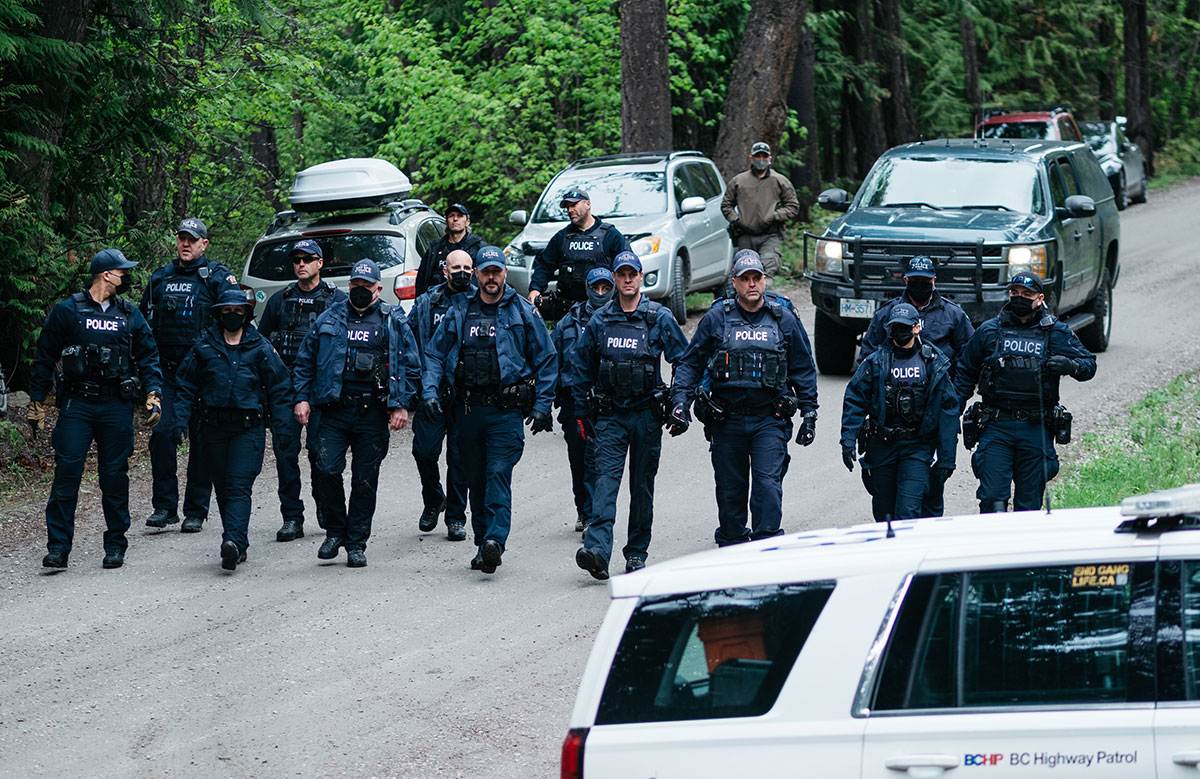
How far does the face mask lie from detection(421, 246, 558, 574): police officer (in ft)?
1.84

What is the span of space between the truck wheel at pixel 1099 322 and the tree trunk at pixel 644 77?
6.86 metres

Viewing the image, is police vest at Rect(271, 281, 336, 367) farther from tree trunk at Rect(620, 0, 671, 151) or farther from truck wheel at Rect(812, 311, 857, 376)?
tree trunk at Rect(620, 0, 671, 151)

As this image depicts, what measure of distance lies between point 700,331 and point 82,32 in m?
8.18

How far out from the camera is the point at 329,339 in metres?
9.38

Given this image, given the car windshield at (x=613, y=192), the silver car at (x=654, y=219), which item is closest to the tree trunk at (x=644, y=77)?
the silver car at (x=654, y=219)

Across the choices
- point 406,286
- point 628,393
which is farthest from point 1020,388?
point 406,286

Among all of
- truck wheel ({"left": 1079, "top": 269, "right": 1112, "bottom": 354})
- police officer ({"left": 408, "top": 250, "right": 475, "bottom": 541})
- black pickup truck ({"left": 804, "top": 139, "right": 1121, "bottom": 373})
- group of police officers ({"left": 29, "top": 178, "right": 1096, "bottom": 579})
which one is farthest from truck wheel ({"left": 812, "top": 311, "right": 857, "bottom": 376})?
police officer ({"left": 408, "top": 250, "right": 475, "bottom": 541})

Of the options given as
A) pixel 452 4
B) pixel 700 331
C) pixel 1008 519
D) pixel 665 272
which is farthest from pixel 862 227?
pixel 452 4

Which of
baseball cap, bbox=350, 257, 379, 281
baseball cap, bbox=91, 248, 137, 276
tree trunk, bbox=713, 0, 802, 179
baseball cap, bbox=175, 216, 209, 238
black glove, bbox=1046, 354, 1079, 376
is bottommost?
black glove, bbox=1046, 354, 1079, 376

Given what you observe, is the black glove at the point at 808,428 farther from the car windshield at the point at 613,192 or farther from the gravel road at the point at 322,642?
the car windshield at the point at 613,192

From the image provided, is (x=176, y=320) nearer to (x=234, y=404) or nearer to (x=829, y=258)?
(x=234, y=404)

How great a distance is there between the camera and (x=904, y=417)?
8203 millimetres

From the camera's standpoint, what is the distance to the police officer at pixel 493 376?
9.10 meters

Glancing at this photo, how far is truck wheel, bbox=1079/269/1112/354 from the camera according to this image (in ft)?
50.6
